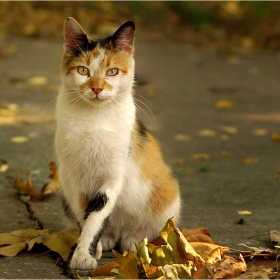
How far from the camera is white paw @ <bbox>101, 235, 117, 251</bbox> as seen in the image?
3625 mm

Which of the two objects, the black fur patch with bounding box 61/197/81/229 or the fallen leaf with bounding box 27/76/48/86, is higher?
the black fur patch with bounding box 61/197/81/229

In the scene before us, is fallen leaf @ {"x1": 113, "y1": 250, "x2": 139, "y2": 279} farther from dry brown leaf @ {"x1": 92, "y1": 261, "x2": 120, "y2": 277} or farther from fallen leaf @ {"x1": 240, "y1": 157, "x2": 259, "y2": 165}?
fallen leaf @ {"x1": 240, "y1": 157, "x2": 259, "y2": 165}

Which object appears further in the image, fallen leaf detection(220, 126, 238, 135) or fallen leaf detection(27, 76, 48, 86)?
fallen leaf detection(27, 76, 48, 86)

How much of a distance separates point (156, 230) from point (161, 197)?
0.71ft

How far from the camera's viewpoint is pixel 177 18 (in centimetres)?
1335

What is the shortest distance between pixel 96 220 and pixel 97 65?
90 cm

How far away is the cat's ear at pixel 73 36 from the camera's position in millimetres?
3420

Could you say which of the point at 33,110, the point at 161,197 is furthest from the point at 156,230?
the point at 33,110

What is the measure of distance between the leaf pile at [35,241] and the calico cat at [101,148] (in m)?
0.10

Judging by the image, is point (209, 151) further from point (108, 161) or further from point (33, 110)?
point (108, 161)

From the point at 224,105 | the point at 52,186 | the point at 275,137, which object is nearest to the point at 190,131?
the point at 275,137

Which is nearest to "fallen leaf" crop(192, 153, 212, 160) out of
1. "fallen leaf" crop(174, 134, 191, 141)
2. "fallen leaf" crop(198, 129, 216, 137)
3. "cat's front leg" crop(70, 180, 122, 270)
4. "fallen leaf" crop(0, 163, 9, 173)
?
"fallen leaf" crop(174, 134, 191, 141)

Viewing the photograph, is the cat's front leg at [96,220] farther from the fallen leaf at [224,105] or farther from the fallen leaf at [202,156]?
the fallen leaf at [224,105]

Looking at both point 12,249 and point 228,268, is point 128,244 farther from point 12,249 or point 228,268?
point 228,268
